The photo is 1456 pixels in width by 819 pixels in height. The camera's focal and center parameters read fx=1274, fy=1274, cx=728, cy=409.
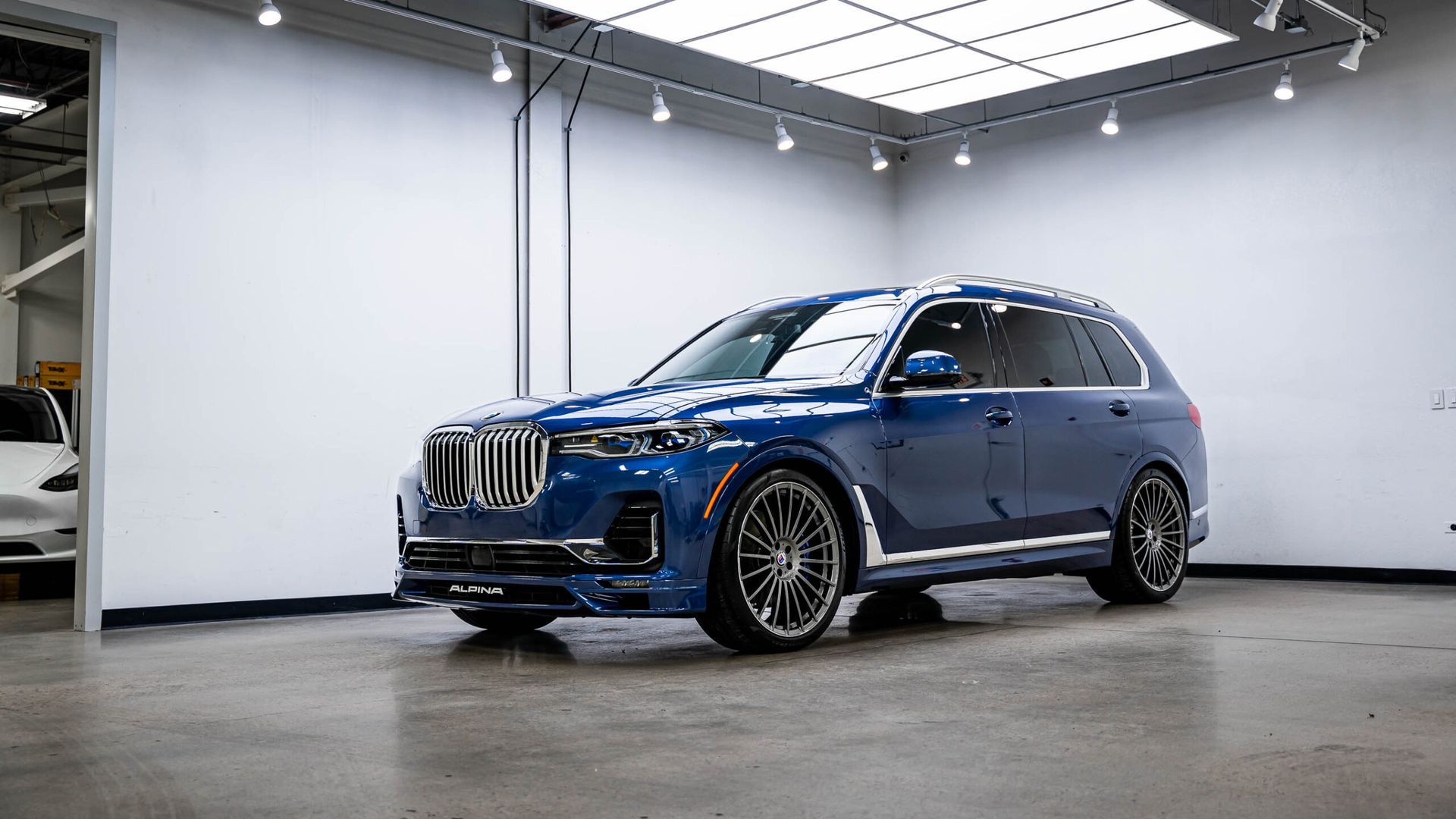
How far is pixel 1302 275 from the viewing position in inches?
418

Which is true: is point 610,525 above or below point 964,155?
below

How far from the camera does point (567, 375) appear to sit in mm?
10289

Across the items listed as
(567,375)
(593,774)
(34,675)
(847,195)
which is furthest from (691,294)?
(593,774)

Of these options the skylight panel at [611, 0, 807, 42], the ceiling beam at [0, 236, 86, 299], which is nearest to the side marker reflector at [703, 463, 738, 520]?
the skylight panel at [611, 0, 807, 42]

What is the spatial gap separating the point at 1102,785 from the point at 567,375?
306 inches

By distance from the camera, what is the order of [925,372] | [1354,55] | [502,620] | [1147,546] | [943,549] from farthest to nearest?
[1354,55], [1147,546], [502,620], [943,549], [925,372]

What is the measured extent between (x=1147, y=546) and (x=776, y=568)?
3133 mm

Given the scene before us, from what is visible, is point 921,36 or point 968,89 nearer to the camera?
point 921,36

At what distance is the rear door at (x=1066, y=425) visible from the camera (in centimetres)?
665

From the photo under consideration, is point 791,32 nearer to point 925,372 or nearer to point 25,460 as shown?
point 925,372

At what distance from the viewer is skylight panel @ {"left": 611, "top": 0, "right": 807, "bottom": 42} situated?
8.34 meters

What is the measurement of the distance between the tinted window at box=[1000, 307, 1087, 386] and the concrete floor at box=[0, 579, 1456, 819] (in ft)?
4.32

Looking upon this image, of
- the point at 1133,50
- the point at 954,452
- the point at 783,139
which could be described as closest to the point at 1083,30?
the point at 1133,50

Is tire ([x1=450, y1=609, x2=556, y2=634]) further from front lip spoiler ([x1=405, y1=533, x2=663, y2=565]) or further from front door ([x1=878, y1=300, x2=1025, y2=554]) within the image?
front door ([x1=878, y1=300, x2=1025, y2=554])
